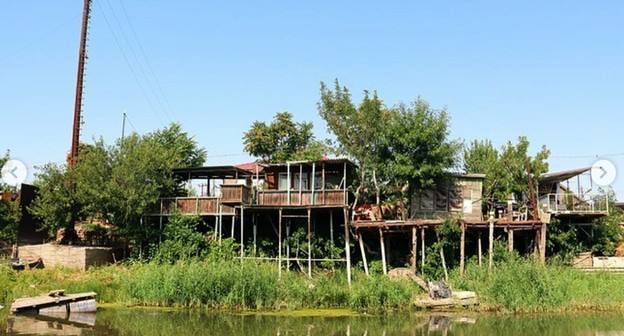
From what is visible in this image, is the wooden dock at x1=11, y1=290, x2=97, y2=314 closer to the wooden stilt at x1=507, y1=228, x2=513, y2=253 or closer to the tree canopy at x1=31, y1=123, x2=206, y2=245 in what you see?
the tree canopy at x1=31, y1=123, x2=206, y2=245

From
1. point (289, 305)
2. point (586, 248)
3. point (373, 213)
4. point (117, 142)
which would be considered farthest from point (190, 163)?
point (586, 248)

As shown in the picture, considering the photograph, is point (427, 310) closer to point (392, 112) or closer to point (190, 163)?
point (392, 112)

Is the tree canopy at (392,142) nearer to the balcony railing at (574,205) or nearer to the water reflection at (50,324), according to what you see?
the balcony railing at (574,205)

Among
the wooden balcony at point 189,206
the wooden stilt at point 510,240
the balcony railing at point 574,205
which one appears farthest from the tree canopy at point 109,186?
the balcony railing at point 574,205

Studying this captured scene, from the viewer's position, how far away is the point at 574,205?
31578 millimetres

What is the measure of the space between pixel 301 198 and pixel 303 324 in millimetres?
10342

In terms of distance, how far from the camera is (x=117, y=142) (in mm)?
33281

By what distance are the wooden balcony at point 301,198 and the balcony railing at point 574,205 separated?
11.3m

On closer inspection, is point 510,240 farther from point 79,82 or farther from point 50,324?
point 79,82

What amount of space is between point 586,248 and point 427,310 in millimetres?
12472

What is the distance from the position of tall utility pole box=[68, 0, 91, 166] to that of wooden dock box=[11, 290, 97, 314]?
38.0ft

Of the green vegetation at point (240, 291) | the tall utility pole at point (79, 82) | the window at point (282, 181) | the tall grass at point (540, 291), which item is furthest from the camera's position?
the tall utility pole at point (79, 82)

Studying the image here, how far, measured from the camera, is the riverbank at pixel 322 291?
23781 mm

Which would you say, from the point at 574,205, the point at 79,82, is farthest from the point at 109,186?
the point at 574,205
